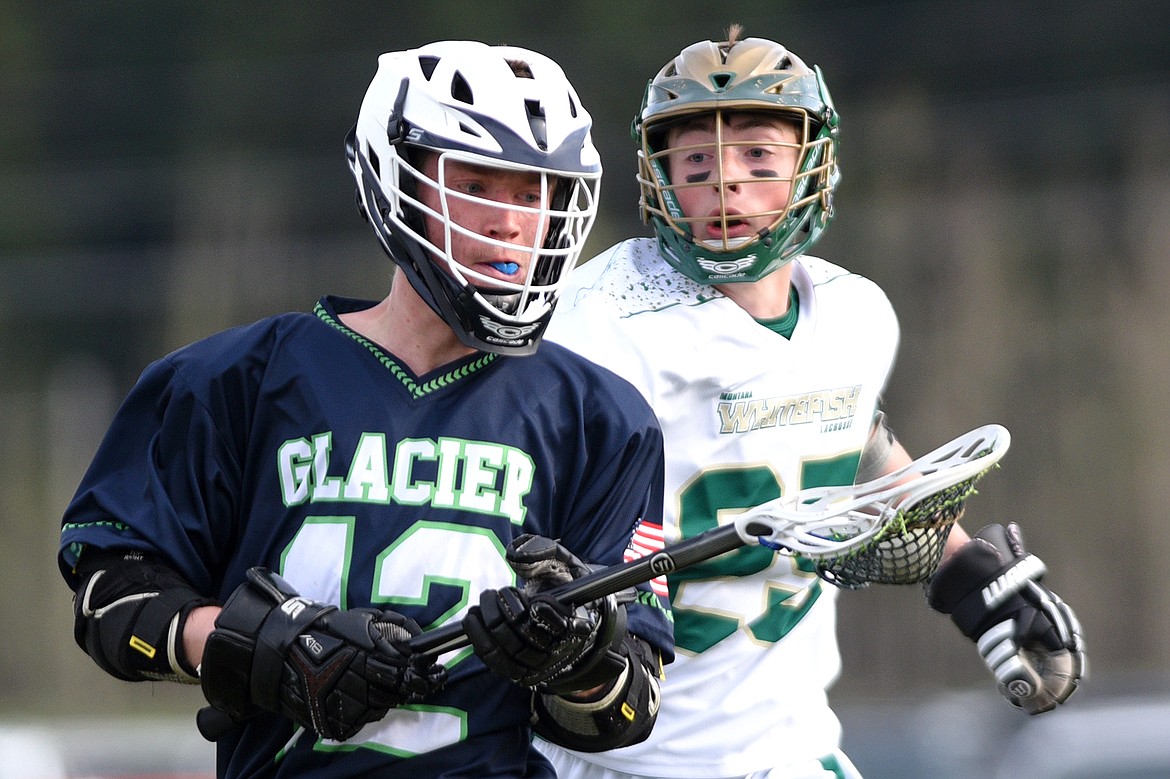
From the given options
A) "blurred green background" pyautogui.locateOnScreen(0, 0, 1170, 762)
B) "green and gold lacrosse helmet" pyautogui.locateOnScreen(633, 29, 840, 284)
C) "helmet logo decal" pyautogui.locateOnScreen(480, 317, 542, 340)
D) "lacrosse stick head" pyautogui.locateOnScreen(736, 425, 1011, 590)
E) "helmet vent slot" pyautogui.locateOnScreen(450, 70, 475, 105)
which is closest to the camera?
"lacrosse stick head" pyautogui.locateOnScreen(736, 425, 1011, 590)

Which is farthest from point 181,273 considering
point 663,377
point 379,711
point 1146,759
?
point 379,711

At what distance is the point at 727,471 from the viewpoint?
12.3ft

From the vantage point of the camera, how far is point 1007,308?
902 cm

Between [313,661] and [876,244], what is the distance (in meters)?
6.90

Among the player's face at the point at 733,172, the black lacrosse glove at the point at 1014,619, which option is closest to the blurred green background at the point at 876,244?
the black lacrosse glove at the point at 1014,619

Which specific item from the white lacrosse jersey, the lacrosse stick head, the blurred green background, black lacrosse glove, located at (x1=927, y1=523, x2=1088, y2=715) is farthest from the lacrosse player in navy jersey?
the blurred green background

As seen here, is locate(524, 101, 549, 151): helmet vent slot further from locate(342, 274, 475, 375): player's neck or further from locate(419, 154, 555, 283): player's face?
locate(342, 274, 475, 375): player's neck

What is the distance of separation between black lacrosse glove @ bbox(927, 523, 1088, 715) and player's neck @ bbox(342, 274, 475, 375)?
1.55 meters

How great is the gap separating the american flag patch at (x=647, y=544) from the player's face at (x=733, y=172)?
95cm

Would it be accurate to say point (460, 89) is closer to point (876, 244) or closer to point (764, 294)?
point (764, 294)

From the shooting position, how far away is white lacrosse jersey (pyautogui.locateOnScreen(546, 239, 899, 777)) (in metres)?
3.76

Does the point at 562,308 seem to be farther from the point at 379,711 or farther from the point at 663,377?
the point at 379,711

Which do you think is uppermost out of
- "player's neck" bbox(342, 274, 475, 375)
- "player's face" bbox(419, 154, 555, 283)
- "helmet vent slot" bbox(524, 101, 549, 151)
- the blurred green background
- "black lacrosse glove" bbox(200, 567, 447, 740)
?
"helmet vent slot" bbox(524, 101, 549, 151)

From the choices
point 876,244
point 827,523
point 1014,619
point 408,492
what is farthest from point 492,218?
point 876,244
